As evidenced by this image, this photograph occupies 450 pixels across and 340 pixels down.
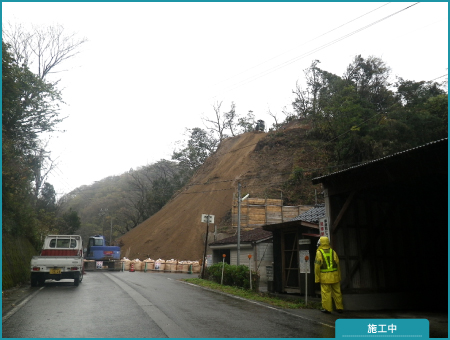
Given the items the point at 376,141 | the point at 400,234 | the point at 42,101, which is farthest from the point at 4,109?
the point at 376,141

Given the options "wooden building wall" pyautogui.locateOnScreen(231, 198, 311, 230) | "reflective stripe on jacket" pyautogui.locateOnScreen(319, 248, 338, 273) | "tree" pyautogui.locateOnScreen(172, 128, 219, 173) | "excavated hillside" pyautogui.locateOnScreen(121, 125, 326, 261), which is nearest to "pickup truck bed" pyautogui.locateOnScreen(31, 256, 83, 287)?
"reflective stripe on jacket" pyautogui.locateOnScreen(319, 248, 338, 273)

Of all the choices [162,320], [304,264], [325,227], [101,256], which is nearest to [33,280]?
[162,320]

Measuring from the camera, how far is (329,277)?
990 centimetres

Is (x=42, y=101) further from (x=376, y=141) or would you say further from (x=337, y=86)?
(x=337, y=86)

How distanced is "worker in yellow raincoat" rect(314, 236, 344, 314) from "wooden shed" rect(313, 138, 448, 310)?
52 cm

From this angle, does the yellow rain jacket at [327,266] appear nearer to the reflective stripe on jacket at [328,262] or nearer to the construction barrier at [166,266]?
the reflective stripe on jacket at [328,262]

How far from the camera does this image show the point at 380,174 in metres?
9.55

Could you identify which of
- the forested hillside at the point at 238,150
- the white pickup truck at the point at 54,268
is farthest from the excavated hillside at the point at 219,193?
the white pickup truck at the point at 54,268

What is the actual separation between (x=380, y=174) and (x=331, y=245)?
99.2 inches

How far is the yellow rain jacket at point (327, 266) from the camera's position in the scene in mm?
9891

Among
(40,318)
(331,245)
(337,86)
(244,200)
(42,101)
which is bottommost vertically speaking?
(40,318)

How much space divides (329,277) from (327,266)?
287mm

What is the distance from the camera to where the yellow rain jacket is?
9891 millimetres

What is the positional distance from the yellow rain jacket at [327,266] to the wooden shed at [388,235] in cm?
71
